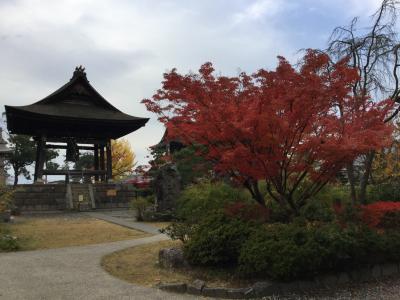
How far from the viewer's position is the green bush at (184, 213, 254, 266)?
6.99 m

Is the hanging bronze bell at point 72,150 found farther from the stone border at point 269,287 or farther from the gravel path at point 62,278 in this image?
the stone border at point 269,287

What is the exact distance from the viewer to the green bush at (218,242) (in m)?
6.99

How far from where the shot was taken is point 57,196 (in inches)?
1032

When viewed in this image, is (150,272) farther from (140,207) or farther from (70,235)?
(140,207)

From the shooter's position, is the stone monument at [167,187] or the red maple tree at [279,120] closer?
the red maple tree at [279,120]

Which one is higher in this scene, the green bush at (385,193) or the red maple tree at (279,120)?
the red maple tree at (279,120)

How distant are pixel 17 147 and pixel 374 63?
42.7 m

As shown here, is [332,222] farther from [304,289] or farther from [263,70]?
[263,70]

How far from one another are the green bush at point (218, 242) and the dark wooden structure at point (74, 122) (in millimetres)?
22007

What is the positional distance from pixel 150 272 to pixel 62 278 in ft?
4.64

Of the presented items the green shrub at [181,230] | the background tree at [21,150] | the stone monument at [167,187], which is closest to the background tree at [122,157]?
the background tree at [21,150]

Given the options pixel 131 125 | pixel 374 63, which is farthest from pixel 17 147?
pixel 374 63

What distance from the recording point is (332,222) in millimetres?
7059

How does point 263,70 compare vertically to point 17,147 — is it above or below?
below
